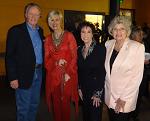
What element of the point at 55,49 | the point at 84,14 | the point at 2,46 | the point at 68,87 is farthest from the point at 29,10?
the point at 84,14

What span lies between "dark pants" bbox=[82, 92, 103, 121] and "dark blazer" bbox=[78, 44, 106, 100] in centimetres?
8

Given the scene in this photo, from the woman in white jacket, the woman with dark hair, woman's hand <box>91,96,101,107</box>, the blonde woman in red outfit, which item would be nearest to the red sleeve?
the blonde woman in red outfit

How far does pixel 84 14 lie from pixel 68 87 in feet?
24.4

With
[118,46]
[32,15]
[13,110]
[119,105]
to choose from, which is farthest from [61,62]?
[13,110]

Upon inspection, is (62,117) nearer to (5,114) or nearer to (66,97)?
(66,97)

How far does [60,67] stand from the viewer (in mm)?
3980

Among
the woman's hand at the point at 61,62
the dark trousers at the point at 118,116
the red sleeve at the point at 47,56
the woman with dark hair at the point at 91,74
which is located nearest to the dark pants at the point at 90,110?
the woman with dark hair at the point at 91,74

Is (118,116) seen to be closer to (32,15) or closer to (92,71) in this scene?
(92,71)

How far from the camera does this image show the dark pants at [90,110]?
362 cm

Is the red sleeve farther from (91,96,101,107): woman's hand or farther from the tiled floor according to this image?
the tiled floor

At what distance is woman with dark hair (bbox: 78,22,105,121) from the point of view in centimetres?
353

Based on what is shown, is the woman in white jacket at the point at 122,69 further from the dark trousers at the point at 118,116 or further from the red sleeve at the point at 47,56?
the red sleeve at the point at 47,56

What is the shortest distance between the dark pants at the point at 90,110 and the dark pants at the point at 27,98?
744 mm

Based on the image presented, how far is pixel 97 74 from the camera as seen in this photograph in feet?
11.6
